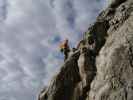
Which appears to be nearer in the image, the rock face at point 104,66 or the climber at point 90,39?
the rock face at point 104,66

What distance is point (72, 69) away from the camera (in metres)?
47.8

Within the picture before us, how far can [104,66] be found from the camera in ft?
135

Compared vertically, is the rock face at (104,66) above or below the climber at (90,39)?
below

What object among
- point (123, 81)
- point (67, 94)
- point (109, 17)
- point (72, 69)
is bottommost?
point (123, 81)

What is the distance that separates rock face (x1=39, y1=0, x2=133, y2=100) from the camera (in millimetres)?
38125

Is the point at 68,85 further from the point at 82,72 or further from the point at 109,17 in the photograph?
the point at 109,17

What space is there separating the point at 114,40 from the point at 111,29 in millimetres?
3807

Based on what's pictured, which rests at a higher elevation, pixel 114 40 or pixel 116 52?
pixel 114 40

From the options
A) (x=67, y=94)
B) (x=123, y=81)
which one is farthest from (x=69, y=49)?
(x=123, y=81)

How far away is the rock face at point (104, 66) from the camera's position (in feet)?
125

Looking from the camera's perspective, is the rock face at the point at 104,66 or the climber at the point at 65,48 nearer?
the rock face at the point at 104,66

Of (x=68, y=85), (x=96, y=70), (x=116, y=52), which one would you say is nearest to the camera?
(x=116, y=52)

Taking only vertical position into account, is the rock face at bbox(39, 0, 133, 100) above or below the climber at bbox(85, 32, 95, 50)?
below

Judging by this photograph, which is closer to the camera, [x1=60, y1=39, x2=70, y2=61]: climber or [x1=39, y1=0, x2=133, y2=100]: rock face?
[x1=39, y1=0, x2=133, y2=100]: rock face
